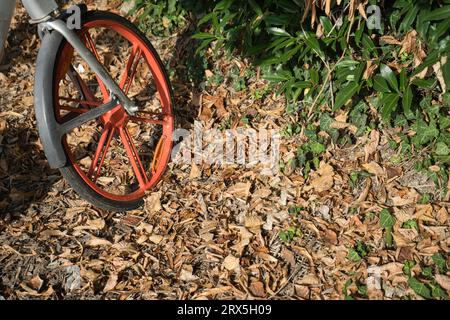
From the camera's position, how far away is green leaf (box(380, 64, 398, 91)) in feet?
10.3

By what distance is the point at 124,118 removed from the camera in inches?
127

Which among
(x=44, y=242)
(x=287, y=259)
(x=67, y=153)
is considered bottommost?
(x=287, y=259)

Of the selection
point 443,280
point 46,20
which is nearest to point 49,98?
point 46,20

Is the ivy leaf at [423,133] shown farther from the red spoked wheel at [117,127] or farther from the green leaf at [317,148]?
the red spoked wheel at [117,127]

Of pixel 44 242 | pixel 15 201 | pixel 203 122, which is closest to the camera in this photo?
pixel 44 242

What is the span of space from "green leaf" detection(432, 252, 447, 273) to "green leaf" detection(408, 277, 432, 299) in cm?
16

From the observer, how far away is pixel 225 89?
3.86 meters

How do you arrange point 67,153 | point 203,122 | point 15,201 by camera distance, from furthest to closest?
point 203,122, point 15,201, point 67,153

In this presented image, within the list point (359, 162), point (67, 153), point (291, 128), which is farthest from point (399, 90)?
point (67, 153)

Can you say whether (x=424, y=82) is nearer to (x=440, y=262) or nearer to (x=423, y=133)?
(x=423, y=133)

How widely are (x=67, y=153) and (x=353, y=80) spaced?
1.74 m

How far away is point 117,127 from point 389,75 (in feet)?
5.45

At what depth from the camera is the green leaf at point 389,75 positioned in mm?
3137

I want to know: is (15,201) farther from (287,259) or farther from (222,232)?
(287,259)
